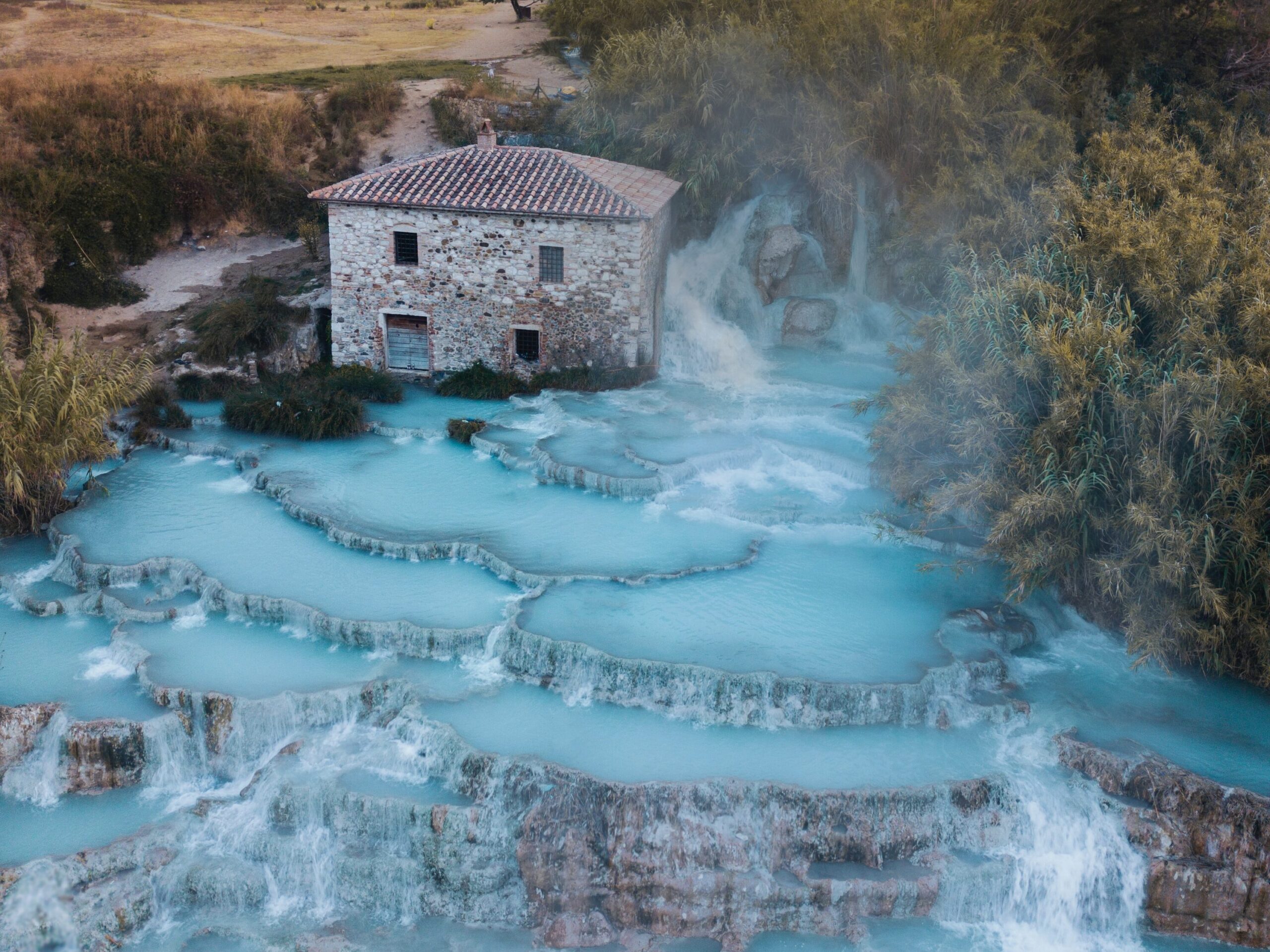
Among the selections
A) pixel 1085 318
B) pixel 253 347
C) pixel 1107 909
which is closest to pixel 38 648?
pixel 253 347

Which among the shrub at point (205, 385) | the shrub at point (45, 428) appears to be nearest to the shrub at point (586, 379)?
the shrub at point (205, 385)

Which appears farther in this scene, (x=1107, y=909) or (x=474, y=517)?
(x=474, y=517)

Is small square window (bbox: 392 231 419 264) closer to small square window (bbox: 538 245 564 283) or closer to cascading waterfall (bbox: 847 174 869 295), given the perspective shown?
small square window (bbox: 538 245 564 283)

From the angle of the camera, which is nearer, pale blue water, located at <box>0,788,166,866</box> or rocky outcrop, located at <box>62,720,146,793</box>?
pale blue water, located at <box>0,788,166,866</box>

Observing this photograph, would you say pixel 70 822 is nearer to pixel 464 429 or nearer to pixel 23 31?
pixel 464 429

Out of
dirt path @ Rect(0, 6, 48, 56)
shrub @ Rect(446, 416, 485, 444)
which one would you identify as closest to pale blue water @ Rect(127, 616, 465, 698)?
shrub @ Rect(446, 416, 485, 444)

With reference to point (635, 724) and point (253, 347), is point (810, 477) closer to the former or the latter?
point (635, 724)

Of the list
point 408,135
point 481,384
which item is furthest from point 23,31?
point 481,384
